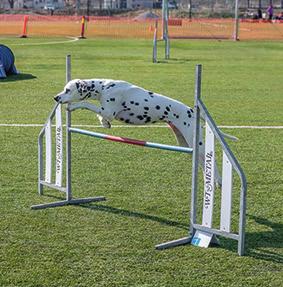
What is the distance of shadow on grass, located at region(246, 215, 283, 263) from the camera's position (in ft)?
17.8

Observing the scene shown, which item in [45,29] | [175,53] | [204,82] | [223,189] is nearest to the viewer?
[223,189]

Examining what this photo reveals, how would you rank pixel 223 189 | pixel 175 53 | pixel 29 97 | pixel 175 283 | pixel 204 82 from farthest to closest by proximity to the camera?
pixel 175 53
pixel 204 82
pixel 29 97
pixel 223 189
pixel 175 283

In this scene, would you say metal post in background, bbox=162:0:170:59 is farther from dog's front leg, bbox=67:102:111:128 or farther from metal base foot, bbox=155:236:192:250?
metal base foot, bbox=155:236:192:250

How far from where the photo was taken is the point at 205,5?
87.5 m

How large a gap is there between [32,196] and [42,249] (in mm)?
1593

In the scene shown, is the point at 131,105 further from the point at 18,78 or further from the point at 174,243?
the point at 18,78

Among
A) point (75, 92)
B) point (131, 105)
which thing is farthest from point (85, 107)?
point (131, 105)

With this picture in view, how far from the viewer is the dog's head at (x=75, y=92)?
6.20 m

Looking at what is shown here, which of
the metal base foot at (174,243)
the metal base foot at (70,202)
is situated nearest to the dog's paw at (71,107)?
the metal base foot at (70,202)

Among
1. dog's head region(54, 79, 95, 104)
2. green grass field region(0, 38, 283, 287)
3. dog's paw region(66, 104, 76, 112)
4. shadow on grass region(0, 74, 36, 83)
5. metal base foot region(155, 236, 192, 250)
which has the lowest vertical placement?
shadow on grass region(0, 74, 36, 83)

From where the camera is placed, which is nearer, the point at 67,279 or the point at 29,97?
the point at 67,279

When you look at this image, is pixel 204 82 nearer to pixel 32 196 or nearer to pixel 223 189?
pixel 32 196

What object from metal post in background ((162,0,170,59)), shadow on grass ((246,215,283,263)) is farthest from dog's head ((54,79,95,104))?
metal post in background ((162,0,170,59))

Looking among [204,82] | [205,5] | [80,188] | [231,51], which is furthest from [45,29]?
[205,5]
